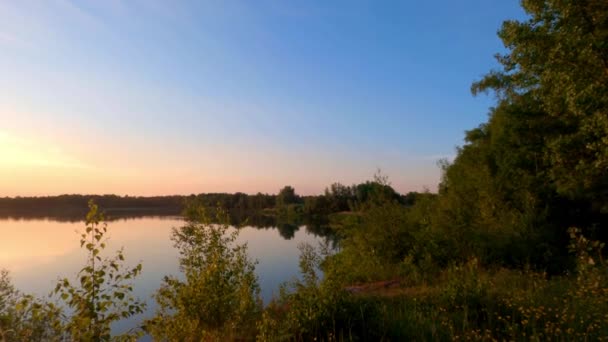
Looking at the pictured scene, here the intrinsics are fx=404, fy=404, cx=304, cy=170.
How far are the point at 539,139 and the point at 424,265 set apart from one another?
23.8 feet

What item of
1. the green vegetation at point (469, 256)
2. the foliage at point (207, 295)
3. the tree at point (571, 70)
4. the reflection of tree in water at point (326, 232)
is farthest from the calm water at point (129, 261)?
the tree at point (571, 70)

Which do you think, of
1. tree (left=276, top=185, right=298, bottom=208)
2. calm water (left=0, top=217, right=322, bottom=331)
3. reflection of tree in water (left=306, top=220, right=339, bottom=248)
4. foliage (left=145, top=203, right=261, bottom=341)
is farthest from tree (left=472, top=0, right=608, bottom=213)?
tree (left=276, top=185, right=298, bottom=208)

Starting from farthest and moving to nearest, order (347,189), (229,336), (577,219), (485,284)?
(347,189), (577,219), (485,284), (229,336)

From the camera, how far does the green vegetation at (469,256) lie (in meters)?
5.34

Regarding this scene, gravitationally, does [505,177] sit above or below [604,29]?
below

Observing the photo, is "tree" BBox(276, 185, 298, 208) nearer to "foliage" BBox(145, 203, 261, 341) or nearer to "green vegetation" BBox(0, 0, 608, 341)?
"green vegetation" BBox(0, 0, 608, 341)

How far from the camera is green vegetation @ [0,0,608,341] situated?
5344mm

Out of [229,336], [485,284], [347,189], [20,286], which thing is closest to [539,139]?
[485,284]

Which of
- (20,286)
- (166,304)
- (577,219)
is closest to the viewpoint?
(166,304)

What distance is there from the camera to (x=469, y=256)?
38.4 ft

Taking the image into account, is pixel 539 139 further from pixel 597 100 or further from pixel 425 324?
pixel 425 324

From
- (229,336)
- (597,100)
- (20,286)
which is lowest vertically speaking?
(20,286)

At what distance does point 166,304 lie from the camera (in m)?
6.45

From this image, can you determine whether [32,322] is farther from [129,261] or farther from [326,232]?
[326,232]
